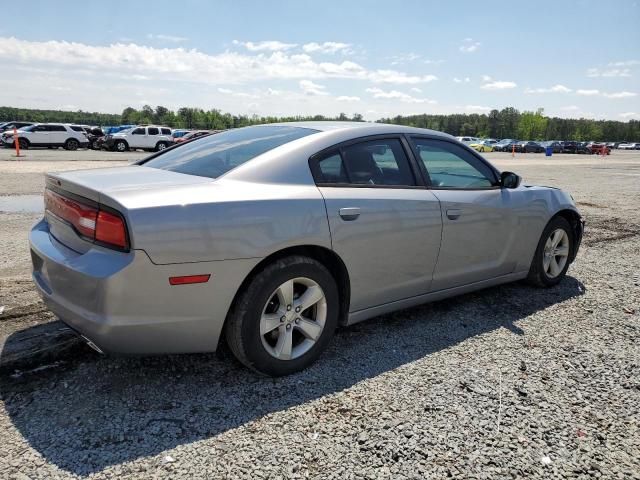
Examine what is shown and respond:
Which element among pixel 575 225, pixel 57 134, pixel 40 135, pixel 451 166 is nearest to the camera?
pixel 451 166

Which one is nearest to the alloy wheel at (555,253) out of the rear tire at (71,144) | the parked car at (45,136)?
the parked car at (45,136)

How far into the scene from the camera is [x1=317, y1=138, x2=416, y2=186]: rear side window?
10.4ft

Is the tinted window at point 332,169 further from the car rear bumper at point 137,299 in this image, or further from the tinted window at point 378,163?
the car rear bumper at point 137,299

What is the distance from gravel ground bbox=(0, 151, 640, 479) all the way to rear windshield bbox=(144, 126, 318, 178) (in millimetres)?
1214

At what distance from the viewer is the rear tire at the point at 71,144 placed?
101ft

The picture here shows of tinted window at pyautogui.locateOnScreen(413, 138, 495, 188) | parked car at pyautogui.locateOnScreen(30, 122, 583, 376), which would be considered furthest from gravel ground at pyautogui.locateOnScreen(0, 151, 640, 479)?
tinted window at pyautogui.locateOnScreen(413, 138, 495, 188)

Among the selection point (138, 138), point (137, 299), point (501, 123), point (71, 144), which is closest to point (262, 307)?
point (137, 299)

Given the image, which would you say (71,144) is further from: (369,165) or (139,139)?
(369,165)

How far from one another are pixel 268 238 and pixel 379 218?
0.84m

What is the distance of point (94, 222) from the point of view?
2508mm

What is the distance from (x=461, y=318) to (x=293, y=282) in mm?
1730

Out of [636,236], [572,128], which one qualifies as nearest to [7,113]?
[572,128]

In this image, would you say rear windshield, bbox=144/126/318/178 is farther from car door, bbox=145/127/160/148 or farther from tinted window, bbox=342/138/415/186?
car door, bbox=145/127/160/148

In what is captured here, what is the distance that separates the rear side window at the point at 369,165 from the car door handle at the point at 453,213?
0.35 metres
